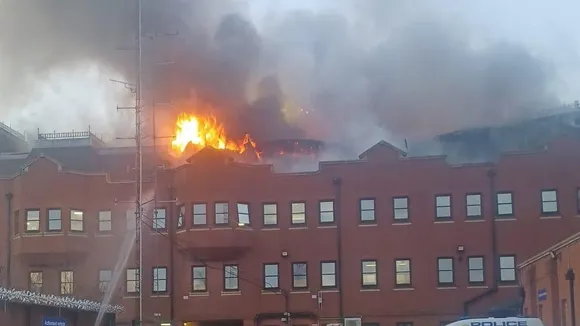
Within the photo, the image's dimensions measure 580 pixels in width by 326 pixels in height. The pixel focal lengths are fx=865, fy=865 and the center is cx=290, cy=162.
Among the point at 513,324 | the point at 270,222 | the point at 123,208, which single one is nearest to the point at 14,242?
the point at 123,208

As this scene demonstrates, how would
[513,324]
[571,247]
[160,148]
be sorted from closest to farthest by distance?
[513,324] < [571,247] < [160,148]

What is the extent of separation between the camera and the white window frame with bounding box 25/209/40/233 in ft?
143

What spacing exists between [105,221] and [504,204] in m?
19.8

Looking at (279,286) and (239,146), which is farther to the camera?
(239,146)

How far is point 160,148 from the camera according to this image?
161 feet

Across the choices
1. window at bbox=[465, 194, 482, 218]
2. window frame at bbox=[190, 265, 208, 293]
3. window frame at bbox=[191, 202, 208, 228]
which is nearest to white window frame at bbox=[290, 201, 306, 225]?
window frame at bbox=[191, 202, 208, 228]

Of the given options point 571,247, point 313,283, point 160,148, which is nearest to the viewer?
point 571,247

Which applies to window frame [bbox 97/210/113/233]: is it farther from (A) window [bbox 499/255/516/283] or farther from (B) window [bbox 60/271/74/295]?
(A) window [bbox 499/255/516/283]

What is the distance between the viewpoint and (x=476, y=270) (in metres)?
40.9

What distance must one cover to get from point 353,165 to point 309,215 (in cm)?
328

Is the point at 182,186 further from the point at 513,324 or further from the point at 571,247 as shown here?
the point at 513,324

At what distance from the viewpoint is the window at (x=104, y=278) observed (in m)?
42.9

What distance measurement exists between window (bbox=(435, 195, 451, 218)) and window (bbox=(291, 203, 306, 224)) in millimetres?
6482

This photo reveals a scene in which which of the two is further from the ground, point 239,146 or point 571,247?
point 239,146
